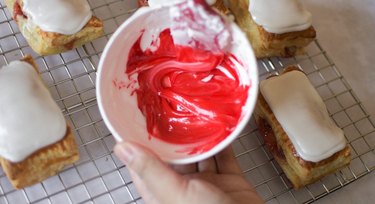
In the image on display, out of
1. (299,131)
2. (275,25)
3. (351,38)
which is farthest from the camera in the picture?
(351,38)

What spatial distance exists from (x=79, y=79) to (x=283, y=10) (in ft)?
2.17

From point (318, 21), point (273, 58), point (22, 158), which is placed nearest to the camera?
point (22, 158)

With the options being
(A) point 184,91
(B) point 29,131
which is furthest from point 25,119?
(A) point 184,91

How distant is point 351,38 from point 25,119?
1.17 m

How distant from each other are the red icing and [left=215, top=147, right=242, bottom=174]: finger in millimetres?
162

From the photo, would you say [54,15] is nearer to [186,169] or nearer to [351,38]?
[186,169]

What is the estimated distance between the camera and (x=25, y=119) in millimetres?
1437

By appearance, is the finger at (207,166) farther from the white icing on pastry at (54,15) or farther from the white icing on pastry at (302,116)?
the white icing on pastry at (54,15)

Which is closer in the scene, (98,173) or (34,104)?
(34,104)

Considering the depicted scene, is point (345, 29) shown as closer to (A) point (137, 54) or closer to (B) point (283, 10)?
(B) point (283, 10)

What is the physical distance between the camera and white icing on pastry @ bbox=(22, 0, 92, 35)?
5.32 feet

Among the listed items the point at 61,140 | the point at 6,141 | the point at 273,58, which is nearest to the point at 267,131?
the point at 273,58

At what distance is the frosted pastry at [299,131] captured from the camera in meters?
1.57

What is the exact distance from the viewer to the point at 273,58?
6.12 ft
